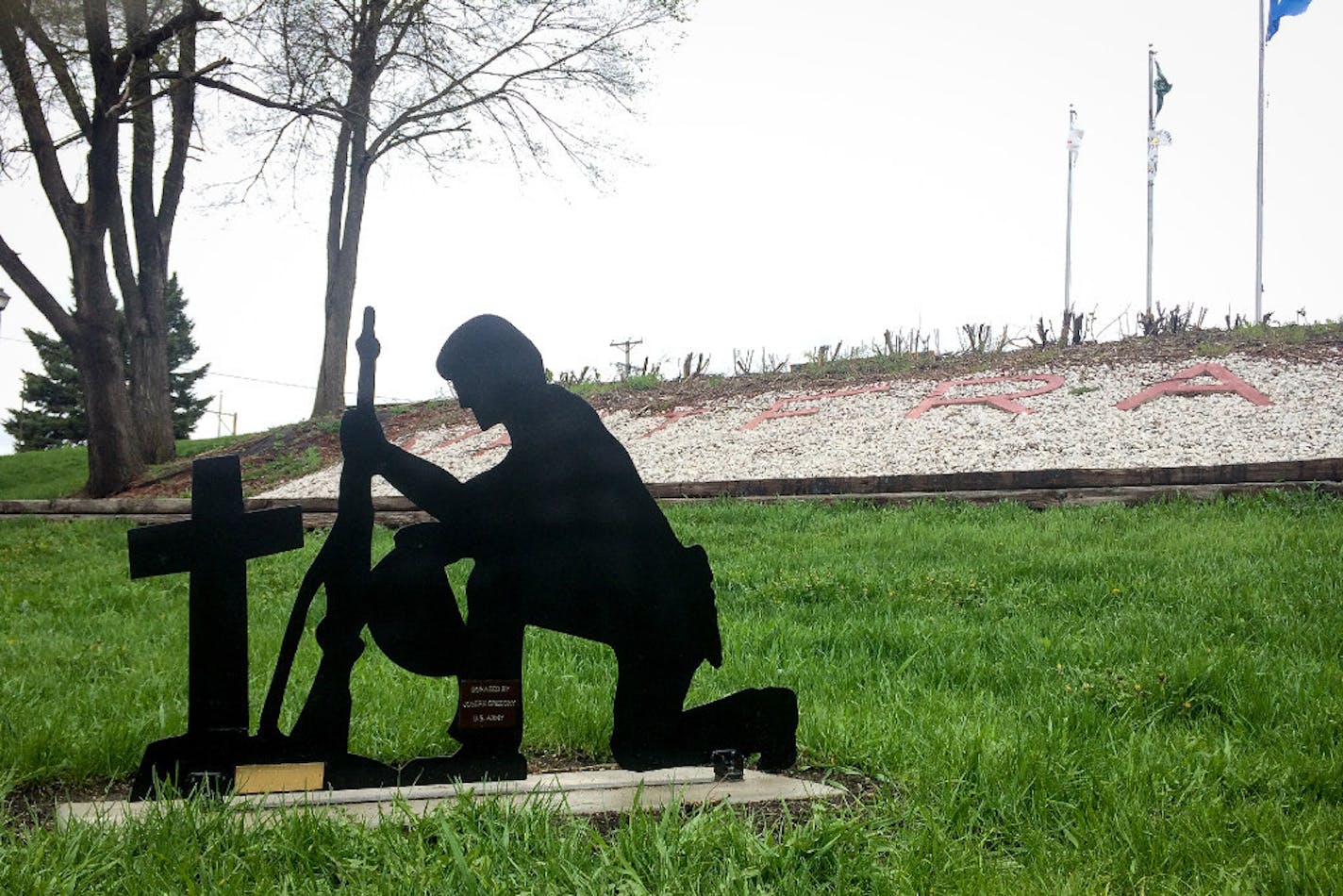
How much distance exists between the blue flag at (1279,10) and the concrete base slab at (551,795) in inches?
946

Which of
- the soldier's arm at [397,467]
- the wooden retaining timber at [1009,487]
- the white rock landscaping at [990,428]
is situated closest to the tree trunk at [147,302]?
the white rock landscaping at [990,428]

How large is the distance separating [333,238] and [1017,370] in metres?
10.7

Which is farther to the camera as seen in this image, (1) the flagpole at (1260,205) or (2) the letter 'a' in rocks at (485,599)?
(1) the flagpole at (1260,205)

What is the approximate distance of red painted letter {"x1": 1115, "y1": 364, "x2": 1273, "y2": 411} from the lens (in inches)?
401

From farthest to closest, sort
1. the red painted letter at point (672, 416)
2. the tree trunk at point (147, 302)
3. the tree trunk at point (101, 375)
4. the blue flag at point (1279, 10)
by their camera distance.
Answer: the blue flag at point (1279, 10), the tree trunk at point (147, 302), the tree trunk at point (101, 375), the red painted letter at point (672, 416)

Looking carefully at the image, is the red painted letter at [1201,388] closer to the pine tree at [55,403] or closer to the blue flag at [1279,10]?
the blue flag at [1279,10]

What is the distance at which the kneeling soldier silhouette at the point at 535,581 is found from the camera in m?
2.79

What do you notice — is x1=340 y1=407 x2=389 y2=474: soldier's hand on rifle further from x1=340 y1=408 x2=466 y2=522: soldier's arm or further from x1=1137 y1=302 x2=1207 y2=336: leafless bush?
x1=1137 y1=302 x2=1207 y2=336: leafless bush

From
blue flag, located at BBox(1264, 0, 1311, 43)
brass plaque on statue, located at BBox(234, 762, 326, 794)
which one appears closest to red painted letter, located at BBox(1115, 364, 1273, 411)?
brass plaque on statue, located at BBox(234, 762, 326, 794)

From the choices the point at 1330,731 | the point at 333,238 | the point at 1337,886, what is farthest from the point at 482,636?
the point at 333,238

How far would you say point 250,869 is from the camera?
2.10 metres

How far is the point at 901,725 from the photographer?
3.05 metres

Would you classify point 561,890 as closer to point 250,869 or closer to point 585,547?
point 250,869

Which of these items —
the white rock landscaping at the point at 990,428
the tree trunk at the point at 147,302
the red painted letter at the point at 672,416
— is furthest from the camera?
the tree trunk at the point at 147,302
